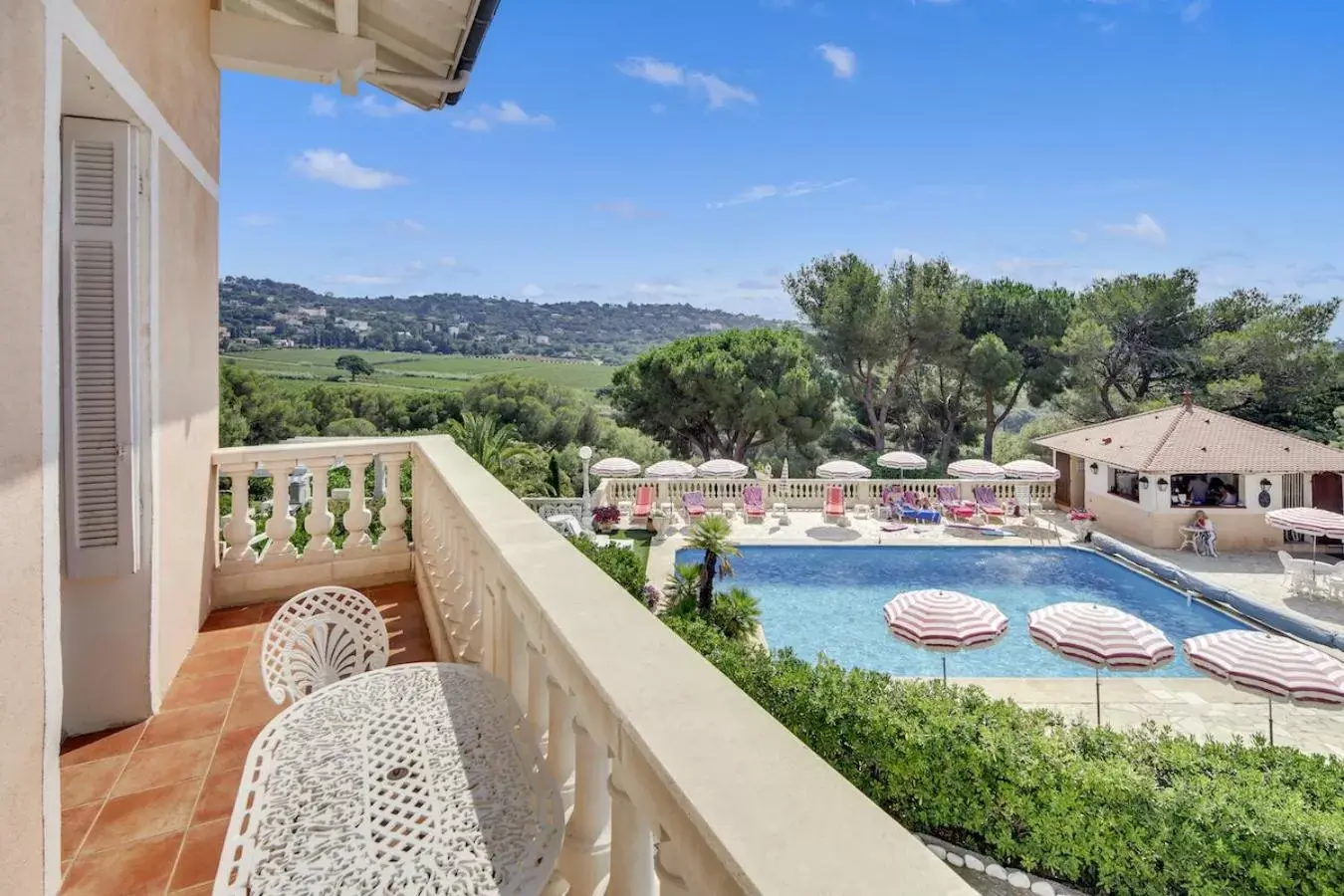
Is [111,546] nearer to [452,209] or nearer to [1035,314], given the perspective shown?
[1035,314]

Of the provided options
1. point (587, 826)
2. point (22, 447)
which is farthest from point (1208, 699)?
point (22, 447)

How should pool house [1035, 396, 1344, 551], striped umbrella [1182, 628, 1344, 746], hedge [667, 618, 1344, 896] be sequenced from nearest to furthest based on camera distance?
1. hedge [667, 618, 1344, 896]
2. striped umbrella [1182, 628, 1344, 746]
3. pool house [1035, 396, 1344, 551]

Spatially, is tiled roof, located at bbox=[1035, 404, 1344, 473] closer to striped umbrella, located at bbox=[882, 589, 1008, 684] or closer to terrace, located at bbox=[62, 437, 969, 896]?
striped umbrella, located at bbox=[882, 589, 1008, 684]

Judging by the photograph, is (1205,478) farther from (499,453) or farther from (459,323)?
(459,323)

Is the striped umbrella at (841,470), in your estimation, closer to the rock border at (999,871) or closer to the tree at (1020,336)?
the tree at (1020,336)

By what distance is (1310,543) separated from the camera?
16078 mm

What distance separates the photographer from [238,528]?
13.4 feet

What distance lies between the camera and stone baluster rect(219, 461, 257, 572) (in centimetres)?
404

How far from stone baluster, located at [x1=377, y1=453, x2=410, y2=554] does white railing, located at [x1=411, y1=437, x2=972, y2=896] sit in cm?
255

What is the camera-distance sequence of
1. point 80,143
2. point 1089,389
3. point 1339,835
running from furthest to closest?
point 1089,389 < point 1339,835 < point 80,143

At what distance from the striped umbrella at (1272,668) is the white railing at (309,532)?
8.96 m

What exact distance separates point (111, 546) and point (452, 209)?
2707 inches

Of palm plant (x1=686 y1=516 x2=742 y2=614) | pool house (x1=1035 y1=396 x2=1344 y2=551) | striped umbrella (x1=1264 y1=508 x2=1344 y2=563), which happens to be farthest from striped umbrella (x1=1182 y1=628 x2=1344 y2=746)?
pool house (x1=1035 y1=396 x2=1344 y2=551)

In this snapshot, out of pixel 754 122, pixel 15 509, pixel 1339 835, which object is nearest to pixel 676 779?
pixel 15 509
